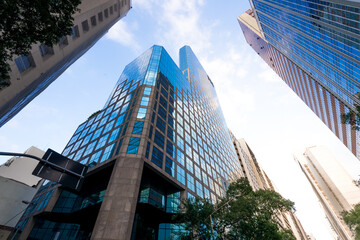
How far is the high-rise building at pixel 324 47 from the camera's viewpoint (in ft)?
134

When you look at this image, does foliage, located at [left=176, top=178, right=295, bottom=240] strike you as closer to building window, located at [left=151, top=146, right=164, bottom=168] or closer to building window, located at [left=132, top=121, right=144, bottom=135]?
building window, located at [left=151, top=146, right=164, bottom=168]

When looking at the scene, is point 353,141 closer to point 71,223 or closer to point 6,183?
point 71,223

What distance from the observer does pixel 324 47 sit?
52594 millimetres

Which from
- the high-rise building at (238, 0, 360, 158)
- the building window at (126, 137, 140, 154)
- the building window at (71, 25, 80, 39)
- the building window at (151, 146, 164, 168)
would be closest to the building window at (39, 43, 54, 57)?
the building window at (71, 25, 80, 39)

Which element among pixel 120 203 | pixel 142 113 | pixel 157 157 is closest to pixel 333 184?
pixel 157 157

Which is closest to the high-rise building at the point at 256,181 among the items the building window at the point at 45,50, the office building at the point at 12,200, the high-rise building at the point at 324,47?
the high-rise building at the point at 324,47

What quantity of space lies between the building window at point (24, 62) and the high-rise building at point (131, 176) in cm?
1595

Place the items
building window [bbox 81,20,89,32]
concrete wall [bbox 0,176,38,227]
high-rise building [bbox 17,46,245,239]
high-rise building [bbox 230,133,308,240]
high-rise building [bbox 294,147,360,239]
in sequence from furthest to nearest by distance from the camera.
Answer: high-rise building [bbox 294,147,360,239] < high-rise building [bbox 230,133,308,240] < building window [bbox 81,20,89,32] < concrete wall [bbox 0,176,38,227] < high-rise building [bbox 17,46,245,239]

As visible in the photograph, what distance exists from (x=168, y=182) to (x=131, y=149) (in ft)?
30.9

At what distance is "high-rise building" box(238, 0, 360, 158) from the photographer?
40.8 meters

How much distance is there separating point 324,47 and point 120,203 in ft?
219

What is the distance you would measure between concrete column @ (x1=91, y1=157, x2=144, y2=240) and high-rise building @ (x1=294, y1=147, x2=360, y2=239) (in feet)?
474

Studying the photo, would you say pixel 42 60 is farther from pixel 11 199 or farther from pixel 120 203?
pixel 11 199

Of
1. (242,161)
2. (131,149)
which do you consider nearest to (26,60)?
(131,149)
